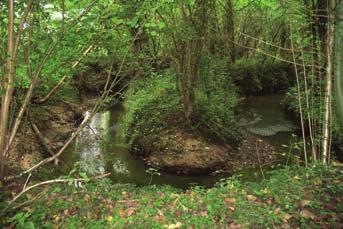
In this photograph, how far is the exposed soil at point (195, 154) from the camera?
784 centimetres

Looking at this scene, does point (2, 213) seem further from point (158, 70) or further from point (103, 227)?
point (158, 70)

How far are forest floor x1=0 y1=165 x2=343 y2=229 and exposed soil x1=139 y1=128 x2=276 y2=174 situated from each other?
11.7ft

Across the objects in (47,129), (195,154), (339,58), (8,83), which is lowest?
(195,154)

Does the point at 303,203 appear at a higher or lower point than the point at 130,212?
lower

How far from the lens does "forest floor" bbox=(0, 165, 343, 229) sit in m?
3.33

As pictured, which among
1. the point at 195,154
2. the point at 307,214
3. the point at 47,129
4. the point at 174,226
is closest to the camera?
the point at 174,226

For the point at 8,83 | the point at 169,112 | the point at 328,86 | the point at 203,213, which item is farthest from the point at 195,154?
the point at 8,83

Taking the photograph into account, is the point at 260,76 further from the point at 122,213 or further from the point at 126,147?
the point at 122,213

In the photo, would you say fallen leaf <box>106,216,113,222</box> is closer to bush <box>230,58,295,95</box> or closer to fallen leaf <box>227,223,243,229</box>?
fallen leaf <box>227,223,243,229</box>

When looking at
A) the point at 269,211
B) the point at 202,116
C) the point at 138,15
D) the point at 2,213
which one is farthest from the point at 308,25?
the point at 2,213

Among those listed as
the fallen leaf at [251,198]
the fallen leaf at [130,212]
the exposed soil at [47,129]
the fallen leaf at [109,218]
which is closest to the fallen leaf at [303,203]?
the fallen leaf at [251,198]

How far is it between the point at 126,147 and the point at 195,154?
218 cm

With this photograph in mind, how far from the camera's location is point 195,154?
8.08 m

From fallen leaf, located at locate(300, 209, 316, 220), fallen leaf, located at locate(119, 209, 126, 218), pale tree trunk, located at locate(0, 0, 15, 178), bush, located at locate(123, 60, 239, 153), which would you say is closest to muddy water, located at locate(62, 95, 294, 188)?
bush, located at locate(123, 60, 239, 153)
